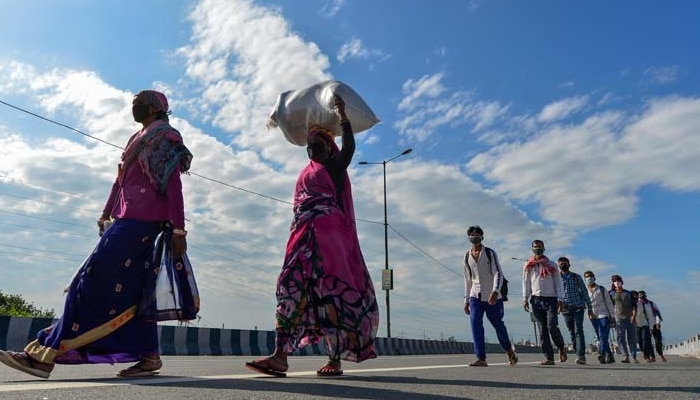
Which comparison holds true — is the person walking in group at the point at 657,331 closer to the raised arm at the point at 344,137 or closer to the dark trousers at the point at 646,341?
the dark trousers at the point at 646,341

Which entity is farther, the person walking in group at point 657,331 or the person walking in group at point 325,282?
the person walking in group at point 657,331

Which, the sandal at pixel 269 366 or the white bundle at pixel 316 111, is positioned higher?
the white bundle at pixel 316 111

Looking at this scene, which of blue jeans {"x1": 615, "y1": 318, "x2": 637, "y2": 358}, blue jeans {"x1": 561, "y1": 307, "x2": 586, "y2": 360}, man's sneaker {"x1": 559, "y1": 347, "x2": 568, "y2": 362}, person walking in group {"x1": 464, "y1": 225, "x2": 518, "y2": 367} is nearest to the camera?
person walking in group {"x1": 464, "y1": 225, "x2": 518, "y2": 367}

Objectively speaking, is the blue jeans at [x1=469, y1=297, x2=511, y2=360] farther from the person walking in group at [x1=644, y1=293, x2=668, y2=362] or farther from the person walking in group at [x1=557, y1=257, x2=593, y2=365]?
the person walking in group at [x1=644, y1=293, x2=668, y2=362]

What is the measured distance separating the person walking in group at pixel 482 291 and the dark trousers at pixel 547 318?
4.80 ft

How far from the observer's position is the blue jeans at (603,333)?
482 inches

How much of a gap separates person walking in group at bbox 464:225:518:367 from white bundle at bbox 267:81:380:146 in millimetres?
4104

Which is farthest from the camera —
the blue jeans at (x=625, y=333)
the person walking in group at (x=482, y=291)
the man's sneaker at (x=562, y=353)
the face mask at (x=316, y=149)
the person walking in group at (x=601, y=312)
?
the blue jeans at (x=625, y=333)

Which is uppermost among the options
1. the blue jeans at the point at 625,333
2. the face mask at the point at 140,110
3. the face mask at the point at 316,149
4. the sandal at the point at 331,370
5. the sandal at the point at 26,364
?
the face mask at the point at 140,110

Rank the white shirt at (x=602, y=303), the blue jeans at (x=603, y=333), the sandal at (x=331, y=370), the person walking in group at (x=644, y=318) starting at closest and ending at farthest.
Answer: the sandal at (x=331, y=370) < the blue jeans at (x=603, y=333) < the white shirt at (x=602, y=303) < the person walking in group at (x=644, y=318)

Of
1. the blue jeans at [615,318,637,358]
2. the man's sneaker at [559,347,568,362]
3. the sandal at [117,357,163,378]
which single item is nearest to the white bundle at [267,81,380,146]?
the sandal at [117,357,163,378]

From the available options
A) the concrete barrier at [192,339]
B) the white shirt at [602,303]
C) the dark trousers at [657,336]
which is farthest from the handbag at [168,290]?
the dark trousers at [657,336]

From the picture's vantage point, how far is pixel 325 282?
187 inches

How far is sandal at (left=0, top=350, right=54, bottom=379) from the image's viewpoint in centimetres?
393
